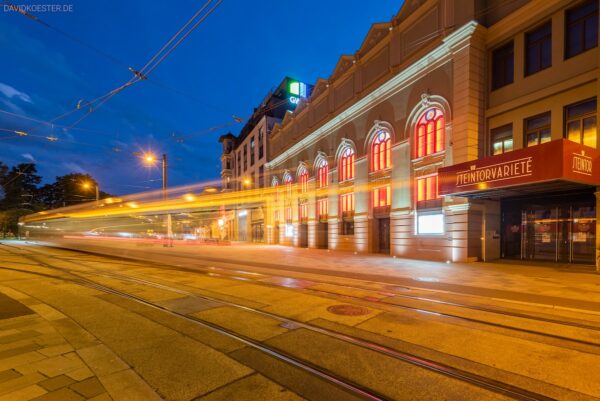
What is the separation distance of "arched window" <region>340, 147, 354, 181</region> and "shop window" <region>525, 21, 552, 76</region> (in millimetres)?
13535

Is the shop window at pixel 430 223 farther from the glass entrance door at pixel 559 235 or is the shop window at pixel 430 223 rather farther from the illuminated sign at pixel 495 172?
the glass entrance door at pixel 559 235

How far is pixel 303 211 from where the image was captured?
114 feet

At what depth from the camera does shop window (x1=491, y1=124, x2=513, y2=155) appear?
16.3m

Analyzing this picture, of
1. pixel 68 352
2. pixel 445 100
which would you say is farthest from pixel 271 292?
pixel 445 100

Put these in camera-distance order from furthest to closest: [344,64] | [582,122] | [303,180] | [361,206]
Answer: [303,180] → [344,64] → [361,206] → [582,122]

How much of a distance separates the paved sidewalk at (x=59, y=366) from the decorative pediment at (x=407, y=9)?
77.3 feet

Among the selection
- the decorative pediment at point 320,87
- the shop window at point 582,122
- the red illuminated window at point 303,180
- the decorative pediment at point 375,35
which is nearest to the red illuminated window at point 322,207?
the red illuminated window at point 303,180

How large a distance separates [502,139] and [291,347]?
55.8ft

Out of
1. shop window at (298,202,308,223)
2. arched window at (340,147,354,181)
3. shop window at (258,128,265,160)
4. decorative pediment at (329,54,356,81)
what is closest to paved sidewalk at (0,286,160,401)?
arched window at (340,147,354,181)

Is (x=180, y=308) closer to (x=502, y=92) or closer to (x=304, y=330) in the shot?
(x=304, y=330)

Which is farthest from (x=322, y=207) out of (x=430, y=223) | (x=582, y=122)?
(x=582, y=122)

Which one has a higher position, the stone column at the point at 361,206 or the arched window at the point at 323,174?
the arched window at the point at 323,174

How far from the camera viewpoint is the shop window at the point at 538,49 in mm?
14906

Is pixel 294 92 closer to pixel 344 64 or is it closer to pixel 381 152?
pixel 344 64
